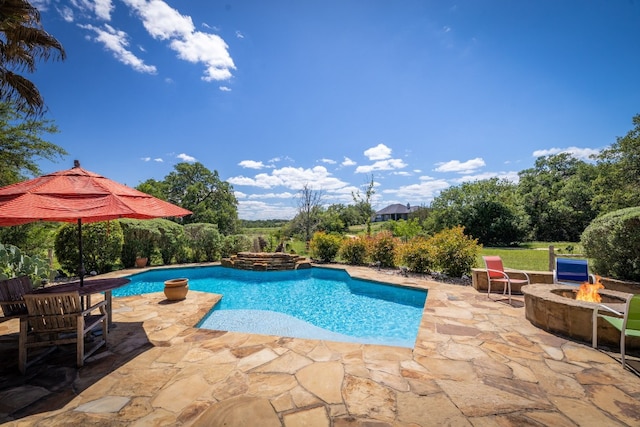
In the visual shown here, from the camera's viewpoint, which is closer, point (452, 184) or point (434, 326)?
point (434, 326)

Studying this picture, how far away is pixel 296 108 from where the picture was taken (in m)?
12.5

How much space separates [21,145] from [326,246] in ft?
43.2


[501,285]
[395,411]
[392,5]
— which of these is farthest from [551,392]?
[392,5]

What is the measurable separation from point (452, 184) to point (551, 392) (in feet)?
81.0

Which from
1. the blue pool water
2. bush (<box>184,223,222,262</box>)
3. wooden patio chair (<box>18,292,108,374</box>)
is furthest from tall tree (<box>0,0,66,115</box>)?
bush (<box>184,223,222,262</box>)

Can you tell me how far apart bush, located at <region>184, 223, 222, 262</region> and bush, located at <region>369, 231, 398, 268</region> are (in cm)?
790

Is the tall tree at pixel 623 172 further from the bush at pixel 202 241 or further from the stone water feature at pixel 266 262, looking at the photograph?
the bush at pixel 202 241

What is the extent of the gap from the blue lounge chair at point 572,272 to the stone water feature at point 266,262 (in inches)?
341

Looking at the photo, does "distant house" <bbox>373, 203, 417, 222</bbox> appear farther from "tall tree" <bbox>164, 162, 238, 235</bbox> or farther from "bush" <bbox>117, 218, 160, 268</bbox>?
"bush" <bbox>117, 218, 160, 268</bbox>

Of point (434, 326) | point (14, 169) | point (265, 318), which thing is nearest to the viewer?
point (434, 326)

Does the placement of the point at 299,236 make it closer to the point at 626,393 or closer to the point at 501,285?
the point at 501,285

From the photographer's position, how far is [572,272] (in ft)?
18.1

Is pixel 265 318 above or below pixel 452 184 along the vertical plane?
below

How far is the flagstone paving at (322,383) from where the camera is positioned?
2219 mm
